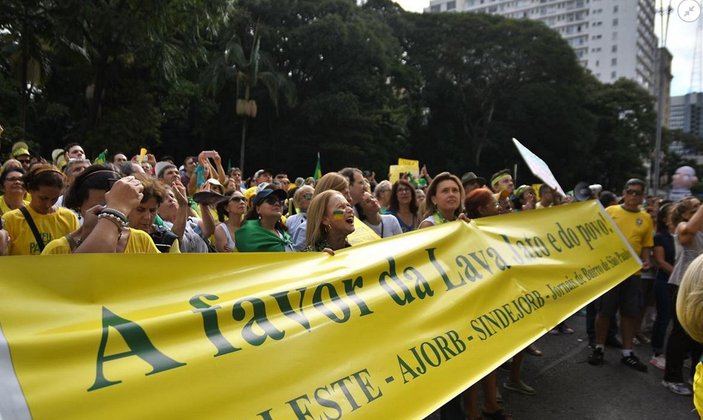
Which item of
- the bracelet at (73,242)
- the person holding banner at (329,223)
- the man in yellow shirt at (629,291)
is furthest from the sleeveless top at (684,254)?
the bracelet at (73,242)

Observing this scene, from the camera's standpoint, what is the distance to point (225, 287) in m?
2.26

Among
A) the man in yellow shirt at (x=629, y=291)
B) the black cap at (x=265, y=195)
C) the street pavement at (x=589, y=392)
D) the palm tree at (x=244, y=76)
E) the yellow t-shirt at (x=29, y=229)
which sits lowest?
the street pavement at (x=589, y=392)

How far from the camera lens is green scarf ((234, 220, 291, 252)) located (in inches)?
156

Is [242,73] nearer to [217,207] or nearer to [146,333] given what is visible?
[217,207]

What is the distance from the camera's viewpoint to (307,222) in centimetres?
358

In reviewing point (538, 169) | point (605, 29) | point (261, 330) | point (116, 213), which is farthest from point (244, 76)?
point (605, 29)

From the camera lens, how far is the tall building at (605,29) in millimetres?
103456

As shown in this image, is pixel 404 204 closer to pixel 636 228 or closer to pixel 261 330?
pixel 636 228

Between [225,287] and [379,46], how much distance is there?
98.6ft

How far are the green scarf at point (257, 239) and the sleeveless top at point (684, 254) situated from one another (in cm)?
373

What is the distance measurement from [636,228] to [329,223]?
3.72 m

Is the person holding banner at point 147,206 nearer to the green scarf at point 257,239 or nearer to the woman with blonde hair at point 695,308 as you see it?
the green scarf at point 257,239

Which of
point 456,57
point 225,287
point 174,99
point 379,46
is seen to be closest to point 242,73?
point 174,99

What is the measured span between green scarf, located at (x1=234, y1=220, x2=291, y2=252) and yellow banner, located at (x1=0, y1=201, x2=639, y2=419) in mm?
1150
